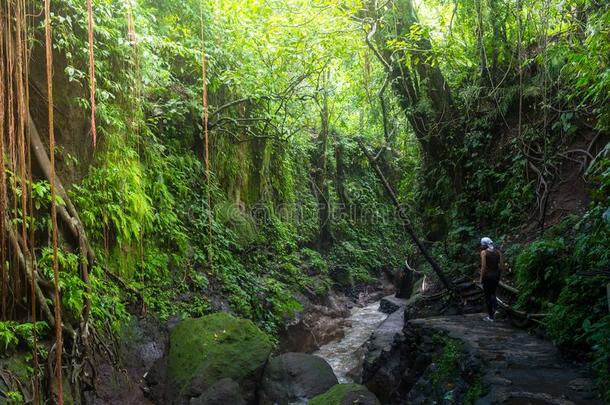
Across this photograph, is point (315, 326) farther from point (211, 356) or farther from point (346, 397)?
point (346, 397)

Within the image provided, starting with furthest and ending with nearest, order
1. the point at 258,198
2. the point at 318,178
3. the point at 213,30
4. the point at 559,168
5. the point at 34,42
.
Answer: the point at 318,178 < the point at 258,198 < the point at 213,30 < the point at 559,168 < the point at 34,42

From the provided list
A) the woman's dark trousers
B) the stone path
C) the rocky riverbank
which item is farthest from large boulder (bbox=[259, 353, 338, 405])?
the woman's dark trousers

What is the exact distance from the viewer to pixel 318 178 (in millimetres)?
17016

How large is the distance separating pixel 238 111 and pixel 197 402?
6.87 m

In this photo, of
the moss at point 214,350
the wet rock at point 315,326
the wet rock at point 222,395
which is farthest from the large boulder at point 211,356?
the wet rock at point 315,326

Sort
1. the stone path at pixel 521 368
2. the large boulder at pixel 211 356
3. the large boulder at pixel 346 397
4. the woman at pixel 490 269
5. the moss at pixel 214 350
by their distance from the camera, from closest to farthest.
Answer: the stone path at pixel 521 368 → the large boulder at pixel 346 397 → the large boulder at pixel 211 356 → the moss at pixel 214 350 → the woman at pixel 490 269

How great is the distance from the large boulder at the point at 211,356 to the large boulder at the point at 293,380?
0.17 meters

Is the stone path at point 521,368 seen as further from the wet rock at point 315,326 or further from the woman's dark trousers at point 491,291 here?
the wet rock at point 315,326

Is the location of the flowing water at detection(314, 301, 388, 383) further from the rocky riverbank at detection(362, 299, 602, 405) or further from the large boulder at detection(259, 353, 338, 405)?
the large boulder at detection(259, 353, 338, 405)

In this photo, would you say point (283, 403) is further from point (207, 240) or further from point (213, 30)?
point (213, 30)

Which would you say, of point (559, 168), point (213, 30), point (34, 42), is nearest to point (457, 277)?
point (559, 168)

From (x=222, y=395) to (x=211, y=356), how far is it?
643 millimetres

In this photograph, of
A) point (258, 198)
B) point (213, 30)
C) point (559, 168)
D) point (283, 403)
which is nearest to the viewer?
point (283, 403)

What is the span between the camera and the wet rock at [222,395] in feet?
20.3
